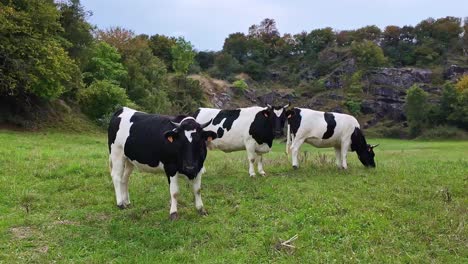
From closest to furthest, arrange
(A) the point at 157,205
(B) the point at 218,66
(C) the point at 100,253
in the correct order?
(C) the point at 100,253 < (A) the point at 157,205 < (B) the point at 218,66

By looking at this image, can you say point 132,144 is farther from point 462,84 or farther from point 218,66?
point 218,66

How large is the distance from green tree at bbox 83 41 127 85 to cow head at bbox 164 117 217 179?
33.3 meters

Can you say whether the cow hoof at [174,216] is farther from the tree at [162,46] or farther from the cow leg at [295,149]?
the tree at [162,46]

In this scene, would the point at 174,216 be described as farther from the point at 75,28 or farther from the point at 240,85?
the point at 240,85

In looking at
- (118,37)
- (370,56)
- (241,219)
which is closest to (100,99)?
(118,37)

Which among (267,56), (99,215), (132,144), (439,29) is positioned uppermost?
(439,29)

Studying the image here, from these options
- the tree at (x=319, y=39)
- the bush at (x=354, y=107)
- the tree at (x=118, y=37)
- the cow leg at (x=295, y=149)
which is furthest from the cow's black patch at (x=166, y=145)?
the tree at (x=319, y=39)

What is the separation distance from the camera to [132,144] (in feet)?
30.7

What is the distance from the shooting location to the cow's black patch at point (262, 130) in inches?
521

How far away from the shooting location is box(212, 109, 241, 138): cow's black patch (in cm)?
1369

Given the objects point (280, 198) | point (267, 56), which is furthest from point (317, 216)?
point (267, 56)

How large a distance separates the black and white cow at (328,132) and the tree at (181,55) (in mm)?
51845

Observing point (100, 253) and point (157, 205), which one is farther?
point (157, 205)

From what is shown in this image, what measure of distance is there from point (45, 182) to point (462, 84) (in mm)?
69875
